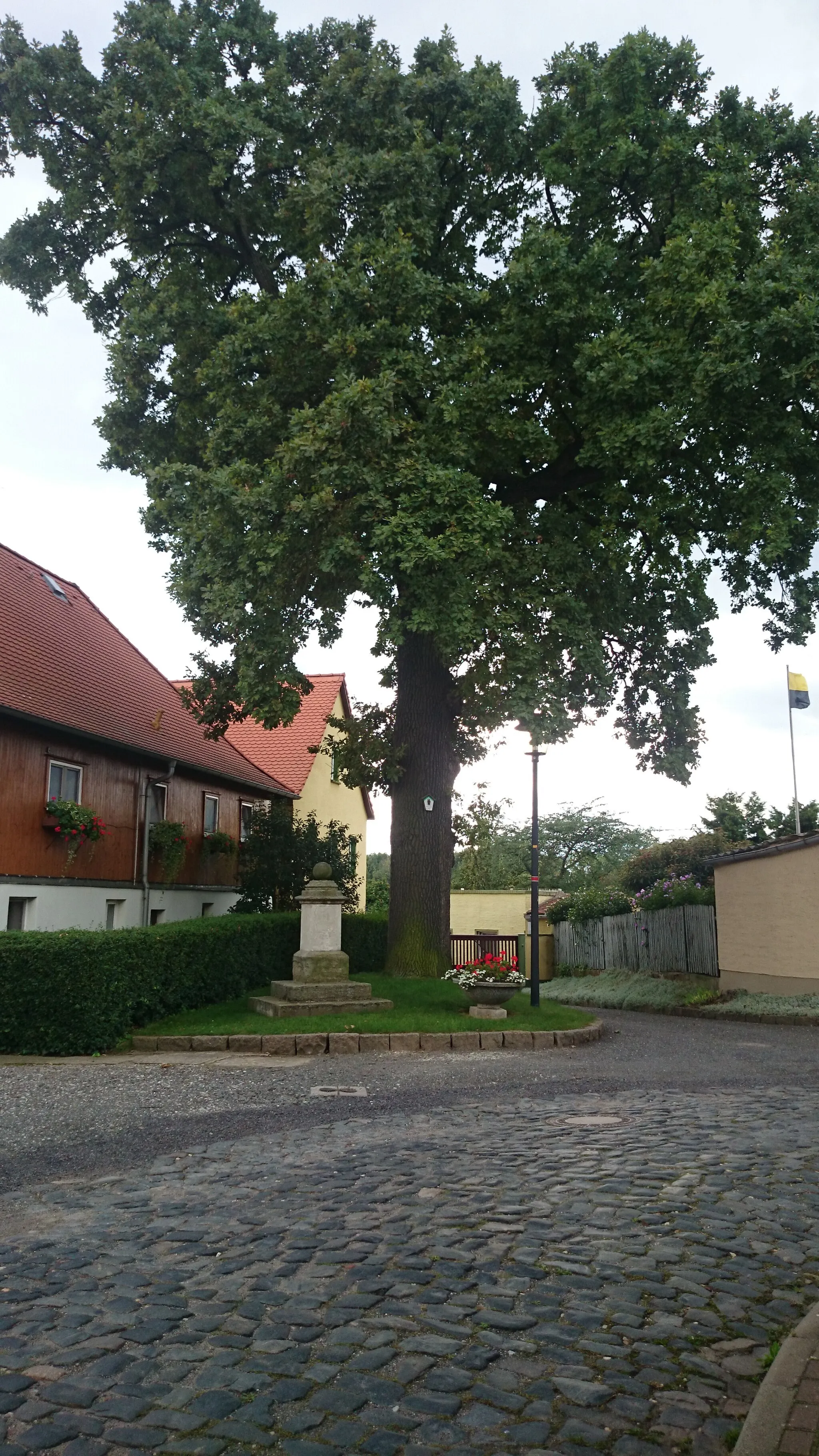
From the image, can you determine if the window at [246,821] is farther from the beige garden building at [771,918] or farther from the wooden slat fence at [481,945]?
the beige garden building at [771,918]

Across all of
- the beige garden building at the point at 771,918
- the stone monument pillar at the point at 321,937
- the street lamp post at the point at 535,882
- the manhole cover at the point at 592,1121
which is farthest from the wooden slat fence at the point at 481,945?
the manhole cover at the point at 592,1121

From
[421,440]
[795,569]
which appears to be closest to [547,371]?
[421,440]

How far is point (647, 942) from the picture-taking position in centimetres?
2845

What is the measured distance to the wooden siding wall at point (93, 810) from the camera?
18328 millimetres

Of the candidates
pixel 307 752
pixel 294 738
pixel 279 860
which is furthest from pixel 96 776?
pixel 294 738

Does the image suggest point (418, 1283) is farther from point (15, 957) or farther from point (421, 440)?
point (421, 440)

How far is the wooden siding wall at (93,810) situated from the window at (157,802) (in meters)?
0.23

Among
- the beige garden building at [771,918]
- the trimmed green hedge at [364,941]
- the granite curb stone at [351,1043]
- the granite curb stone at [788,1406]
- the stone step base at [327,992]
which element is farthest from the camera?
the trimmed green hedge at [364,941]

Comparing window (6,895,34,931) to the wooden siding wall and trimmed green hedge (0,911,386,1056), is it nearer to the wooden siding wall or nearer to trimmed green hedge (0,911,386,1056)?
the wooden siding wall

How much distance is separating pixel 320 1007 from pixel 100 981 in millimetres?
3763

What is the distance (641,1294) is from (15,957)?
34.3 feet

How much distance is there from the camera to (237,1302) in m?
4.36

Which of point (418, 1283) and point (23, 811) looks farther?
point (23, 811)

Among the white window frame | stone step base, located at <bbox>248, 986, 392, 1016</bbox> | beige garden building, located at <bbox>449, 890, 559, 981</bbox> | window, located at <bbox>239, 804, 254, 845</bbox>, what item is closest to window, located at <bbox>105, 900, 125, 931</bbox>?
the white window frame
